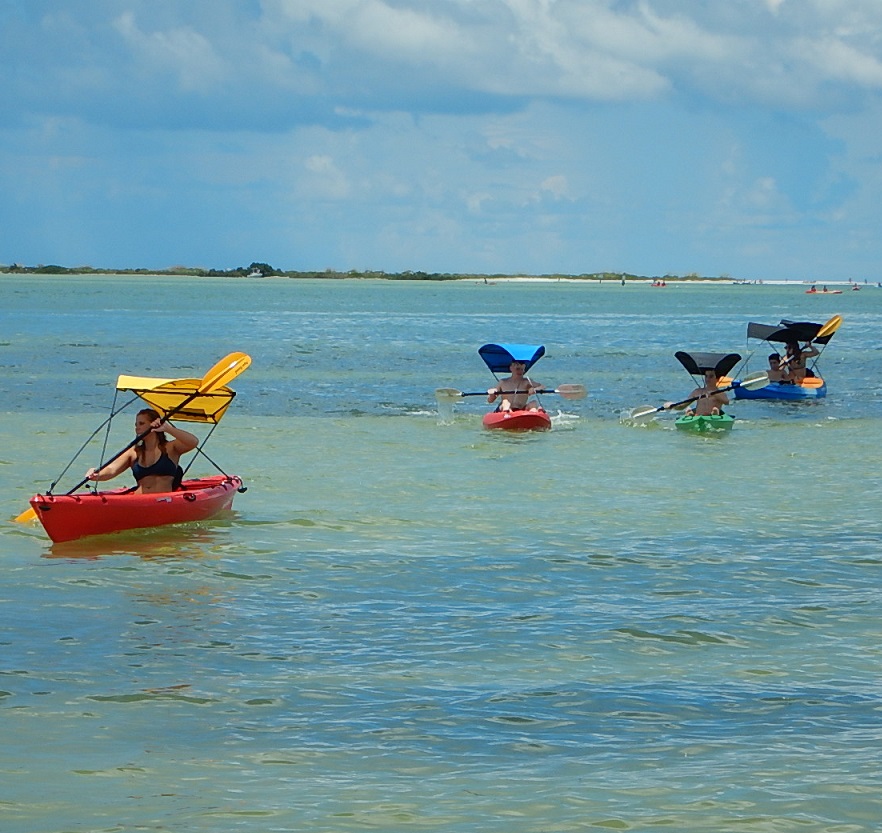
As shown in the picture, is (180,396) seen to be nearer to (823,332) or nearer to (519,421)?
(519,421)

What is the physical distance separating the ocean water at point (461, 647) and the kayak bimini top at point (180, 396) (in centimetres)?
138

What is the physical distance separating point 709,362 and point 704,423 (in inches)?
127

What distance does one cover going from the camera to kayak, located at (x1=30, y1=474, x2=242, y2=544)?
15672 mm

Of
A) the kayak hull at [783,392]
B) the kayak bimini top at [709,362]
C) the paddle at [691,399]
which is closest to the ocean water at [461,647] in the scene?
the paddle at [691,399]

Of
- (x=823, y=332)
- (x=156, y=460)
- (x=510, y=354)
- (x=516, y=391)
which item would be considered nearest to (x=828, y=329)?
(x=823, y=332)

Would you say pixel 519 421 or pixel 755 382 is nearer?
pixel 519 421

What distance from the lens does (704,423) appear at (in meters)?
28.7

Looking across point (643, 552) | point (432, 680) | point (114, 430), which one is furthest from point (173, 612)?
point (114, 430)

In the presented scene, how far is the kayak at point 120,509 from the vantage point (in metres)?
15.7

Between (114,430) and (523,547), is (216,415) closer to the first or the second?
(523,547)

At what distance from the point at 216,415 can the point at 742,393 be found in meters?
21.0

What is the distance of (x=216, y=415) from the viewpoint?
699 inches

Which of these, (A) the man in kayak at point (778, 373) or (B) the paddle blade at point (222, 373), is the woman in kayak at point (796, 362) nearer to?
(A) the man in kayak at point (778, 373)

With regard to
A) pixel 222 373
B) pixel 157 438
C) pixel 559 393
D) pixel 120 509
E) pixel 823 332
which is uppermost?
pixel 823 332
